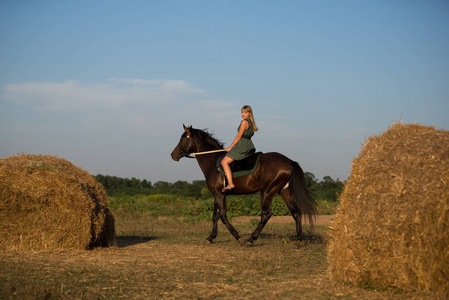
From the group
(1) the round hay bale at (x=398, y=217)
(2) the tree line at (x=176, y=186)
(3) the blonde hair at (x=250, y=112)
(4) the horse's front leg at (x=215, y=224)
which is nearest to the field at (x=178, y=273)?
(1) the round hay bale at (x=398, y=217)

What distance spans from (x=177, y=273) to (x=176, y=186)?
35.3 metres

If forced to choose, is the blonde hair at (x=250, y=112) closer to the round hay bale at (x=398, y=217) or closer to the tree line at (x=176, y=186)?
the round hay bale at (x=398, y=217)

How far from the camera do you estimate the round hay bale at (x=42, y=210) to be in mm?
7930

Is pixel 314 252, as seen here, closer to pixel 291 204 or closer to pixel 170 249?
pixel 291 204

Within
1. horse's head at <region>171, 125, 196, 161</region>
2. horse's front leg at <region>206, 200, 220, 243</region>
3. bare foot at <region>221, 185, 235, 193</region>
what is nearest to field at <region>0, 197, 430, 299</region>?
horse's front leg at <region>206, 200, 220, 243</region>

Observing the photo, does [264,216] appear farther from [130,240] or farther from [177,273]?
[177,273]

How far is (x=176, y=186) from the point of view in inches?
1631

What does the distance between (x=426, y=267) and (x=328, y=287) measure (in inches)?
50.9

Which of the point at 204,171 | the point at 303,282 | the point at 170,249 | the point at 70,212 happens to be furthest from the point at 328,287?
the point at 204,171

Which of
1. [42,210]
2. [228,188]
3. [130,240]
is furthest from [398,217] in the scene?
[130,240]

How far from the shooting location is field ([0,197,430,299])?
5.12 metres

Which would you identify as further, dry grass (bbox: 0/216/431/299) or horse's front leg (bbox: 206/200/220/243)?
horse's front leg (bbox: 206/200/220/243)

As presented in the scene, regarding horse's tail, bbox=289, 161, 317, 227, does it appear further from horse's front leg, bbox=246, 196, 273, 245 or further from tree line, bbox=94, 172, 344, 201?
tree line, bbox=94, 172, 344, 201

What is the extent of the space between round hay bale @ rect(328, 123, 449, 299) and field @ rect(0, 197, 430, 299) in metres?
0.25
